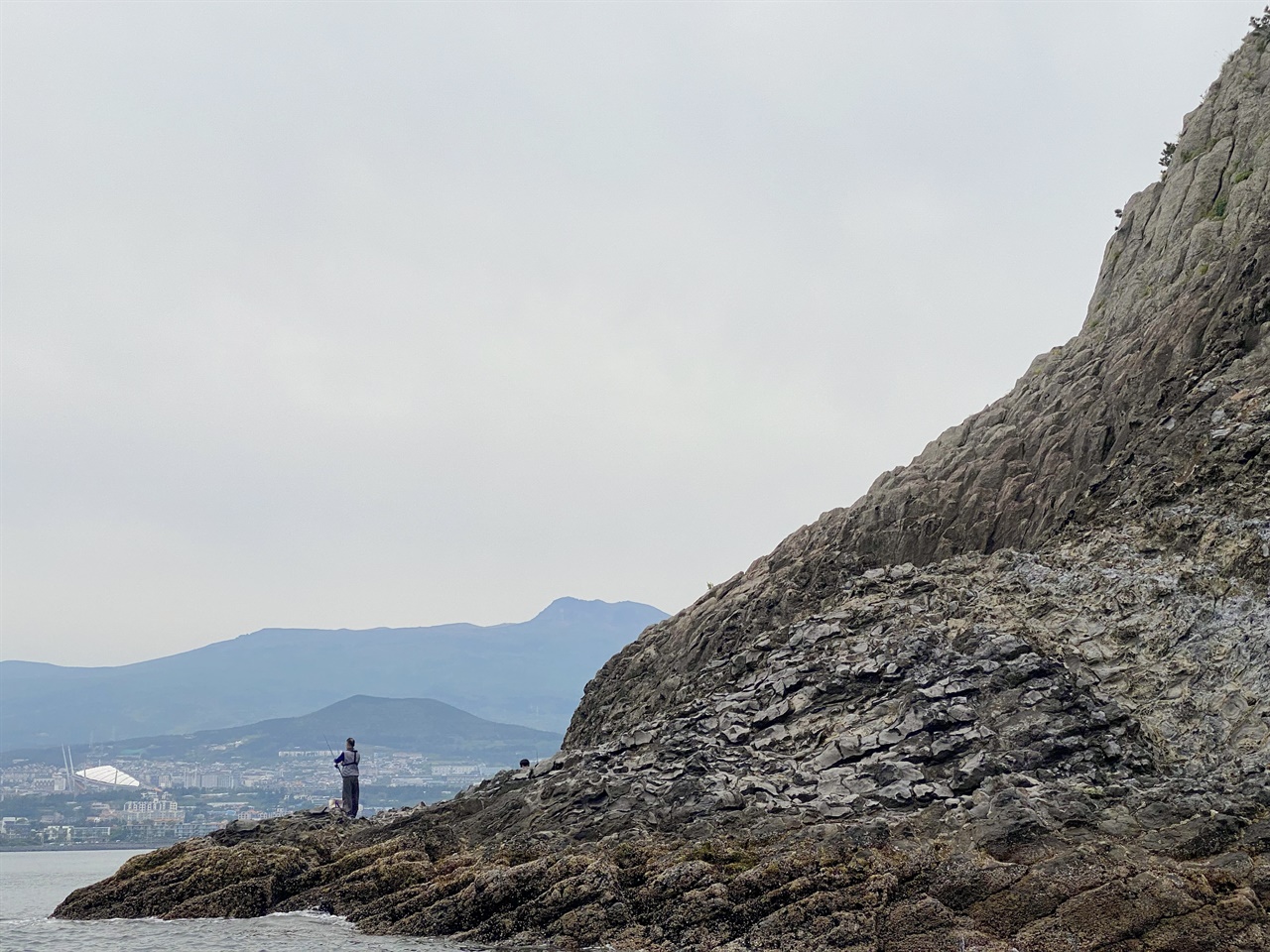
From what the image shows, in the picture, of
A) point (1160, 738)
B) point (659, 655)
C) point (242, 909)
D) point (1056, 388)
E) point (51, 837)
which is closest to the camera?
point (1160, 738)

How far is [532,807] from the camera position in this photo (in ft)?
154

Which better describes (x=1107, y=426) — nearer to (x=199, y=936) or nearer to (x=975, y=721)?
(x=975, y=721)

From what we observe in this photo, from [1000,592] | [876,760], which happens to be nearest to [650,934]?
[876,760]

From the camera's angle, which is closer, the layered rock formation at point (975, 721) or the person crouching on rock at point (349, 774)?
the layered rock formation at point (975, 721)

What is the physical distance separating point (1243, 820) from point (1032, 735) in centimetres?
789

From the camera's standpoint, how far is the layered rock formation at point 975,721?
34.1 meters

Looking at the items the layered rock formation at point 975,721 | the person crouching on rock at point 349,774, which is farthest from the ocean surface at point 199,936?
the person crouching on rock at point 349,774

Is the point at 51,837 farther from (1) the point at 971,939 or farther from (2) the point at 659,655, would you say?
(1) the point at 971,939

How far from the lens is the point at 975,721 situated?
43.2 metres

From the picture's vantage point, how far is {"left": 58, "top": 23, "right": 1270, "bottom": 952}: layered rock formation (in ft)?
112

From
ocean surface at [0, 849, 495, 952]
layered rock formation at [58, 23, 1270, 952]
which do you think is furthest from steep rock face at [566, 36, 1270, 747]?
ocean surface at [0, 849, 495, 952]

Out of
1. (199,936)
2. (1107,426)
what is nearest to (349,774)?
(199,936)

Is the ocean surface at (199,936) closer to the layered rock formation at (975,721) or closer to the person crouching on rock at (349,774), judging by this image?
the layered rock formation at (975,721)

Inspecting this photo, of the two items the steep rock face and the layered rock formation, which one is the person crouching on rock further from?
the steep rock face
